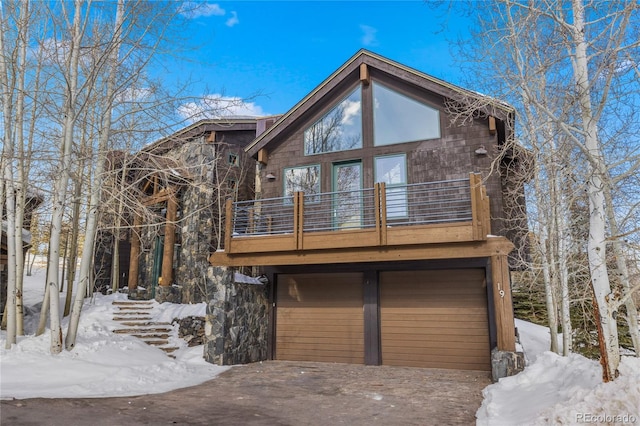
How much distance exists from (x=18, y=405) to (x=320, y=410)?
3.92 m

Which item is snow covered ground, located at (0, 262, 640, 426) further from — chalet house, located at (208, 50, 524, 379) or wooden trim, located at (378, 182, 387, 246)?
wooden trim, located at (378, 182, 387, 246)

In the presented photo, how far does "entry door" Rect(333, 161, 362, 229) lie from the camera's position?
10508mm

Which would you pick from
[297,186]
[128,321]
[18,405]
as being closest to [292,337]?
[297,186]

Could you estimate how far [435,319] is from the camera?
9.80 meters

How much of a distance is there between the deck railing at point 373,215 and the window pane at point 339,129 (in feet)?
4.90

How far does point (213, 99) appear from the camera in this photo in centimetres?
821

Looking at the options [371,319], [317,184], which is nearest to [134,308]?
[317,184]

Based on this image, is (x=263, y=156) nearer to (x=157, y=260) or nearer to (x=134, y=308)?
(x=134, y=308)

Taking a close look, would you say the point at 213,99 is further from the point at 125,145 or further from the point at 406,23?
the point at 406,23

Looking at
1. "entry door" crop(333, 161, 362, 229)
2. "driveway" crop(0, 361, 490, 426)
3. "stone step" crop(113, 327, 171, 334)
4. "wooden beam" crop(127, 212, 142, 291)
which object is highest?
"entry door" crop(333, 161, 362, 229)

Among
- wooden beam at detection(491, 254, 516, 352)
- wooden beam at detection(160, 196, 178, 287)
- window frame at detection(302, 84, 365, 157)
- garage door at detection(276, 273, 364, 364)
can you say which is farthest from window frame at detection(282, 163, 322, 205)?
wooden beam at detection(491, 254, 516, 352)

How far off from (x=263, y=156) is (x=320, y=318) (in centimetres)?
485

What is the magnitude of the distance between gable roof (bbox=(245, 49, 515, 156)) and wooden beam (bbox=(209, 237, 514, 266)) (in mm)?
3473

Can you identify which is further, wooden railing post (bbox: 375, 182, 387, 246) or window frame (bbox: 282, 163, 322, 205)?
window frame (bbox: 282, 163, 322, 205)
